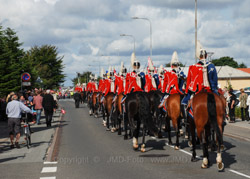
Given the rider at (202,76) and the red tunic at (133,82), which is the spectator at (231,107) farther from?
the rider at (202,76)

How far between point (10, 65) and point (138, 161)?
27686 mm

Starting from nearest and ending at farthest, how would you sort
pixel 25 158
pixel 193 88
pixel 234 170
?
pixel 234 170 < pixel 193 88 < pixel 25 158

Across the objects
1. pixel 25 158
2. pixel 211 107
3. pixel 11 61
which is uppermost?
pixel 11 61

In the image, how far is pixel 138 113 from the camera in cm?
1416

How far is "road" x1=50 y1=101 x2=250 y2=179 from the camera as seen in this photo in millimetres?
9969

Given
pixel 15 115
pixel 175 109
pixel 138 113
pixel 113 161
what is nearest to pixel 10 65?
pixel 15 115

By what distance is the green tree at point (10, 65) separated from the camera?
1332 inches

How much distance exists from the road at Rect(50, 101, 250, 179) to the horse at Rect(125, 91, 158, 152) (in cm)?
63

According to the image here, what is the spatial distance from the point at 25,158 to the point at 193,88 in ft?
16.8

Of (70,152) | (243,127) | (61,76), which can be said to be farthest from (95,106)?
(61,76)

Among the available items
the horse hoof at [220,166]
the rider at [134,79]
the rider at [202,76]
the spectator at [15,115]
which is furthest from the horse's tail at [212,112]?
the spectator at [15,115]

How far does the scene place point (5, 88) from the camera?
35625 millimetres

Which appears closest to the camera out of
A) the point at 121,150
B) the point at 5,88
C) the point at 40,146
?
the point at 121,150

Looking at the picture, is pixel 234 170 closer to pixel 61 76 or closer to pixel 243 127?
pixel 243 127
